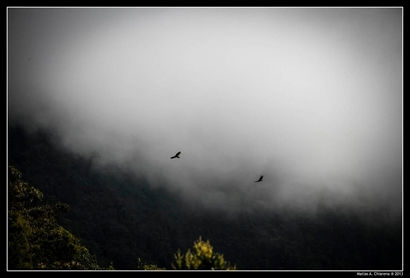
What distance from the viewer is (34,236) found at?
30.9m

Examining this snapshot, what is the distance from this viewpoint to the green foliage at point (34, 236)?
2562 centimetres

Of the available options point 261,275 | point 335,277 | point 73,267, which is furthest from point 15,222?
point 335,277

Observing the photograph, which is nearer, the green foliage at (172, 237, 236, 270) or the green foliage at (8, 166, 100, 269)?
the green foliage at (8, 166, 100, 269)

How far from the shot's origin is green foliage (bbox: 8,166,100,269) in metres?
25.6

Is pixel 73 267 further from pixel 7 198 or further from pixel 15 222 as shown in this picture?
pixel 7 198

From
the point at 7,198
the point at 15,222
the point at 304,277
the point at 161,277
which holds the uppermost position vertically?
the point at 7,198

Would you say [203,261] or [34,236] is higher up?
[34,236]

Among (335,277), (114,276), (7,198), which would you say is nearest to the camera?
(114,276)

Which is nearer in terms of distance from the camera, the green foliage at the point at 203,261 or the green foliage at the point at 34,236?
the green foliage at the point at 34,236

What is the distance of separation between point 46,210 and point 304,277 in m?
26.8

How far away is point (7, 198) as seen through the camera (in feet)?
80.2

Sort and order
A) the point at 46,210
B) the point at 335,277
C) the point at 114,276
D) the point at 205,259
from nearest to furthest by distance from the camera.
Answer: the point at 114,276 < the point at 335,277 < the point at 205,259 < the point at 46,210

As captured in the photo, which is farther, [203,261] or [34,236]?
[34,236]
